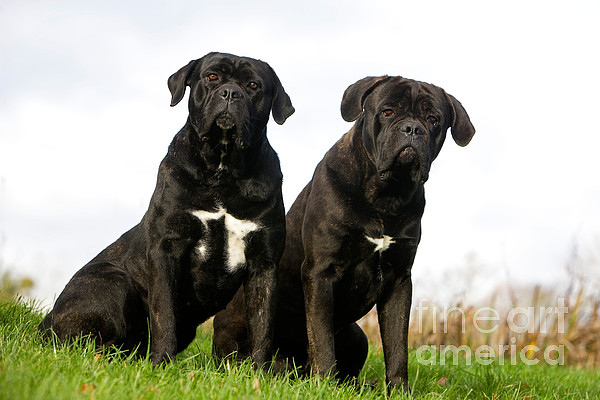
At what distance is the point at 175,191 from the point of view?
4.35 m

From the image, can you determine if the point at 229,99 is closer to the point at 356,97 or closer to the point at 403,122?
the point at 356,97

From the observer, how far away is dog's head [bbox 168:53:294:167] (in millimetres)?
4340

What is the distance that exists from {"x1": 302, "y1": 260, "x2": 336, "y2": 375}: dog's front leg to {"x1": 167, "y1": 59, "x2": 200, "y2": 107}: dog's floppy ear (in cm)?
140

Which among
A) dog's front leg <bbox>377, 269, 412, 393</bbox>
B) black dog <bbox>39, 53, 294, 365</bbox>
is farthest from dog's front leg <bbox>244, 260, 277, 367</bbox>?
dog's front leg <bbox>377, 269, 412, 393</bbox>

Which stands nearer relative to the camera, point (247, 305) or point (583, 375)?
point (247, 305)

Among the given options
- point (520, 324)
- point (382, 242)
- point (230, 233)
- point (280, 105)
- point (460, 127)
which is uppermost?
point (280, 105)

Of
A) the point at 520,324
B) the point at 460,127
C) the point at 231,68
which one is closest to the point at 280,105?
the point at 231,68

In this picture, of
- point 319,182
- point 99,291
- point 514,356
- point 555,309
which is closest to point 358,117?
point 319,182

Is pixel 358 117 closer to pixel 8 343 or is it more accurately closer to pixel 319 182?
pixel 319 182

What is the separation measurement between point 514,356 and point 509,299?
110 cm

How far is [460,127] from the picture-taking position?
16.3ft

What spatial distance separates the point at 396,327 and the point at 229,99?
1.88 m

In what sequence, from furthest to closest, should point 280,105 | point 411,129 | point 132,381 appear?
point 280,105
point 411,129
point 132,381

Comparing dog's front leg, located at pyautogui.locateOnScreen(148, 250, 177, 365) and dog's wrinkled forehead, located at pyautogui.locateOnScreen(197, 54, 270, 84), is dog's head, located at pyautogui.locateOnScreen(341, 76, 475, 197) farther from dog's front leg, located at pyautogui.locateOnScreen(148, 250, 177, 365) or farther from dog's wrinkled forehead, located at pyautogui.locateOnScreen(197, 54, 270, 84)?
dog's front leg, located at pyautogui.locateOnScreen(148, 250, 177, 365)
